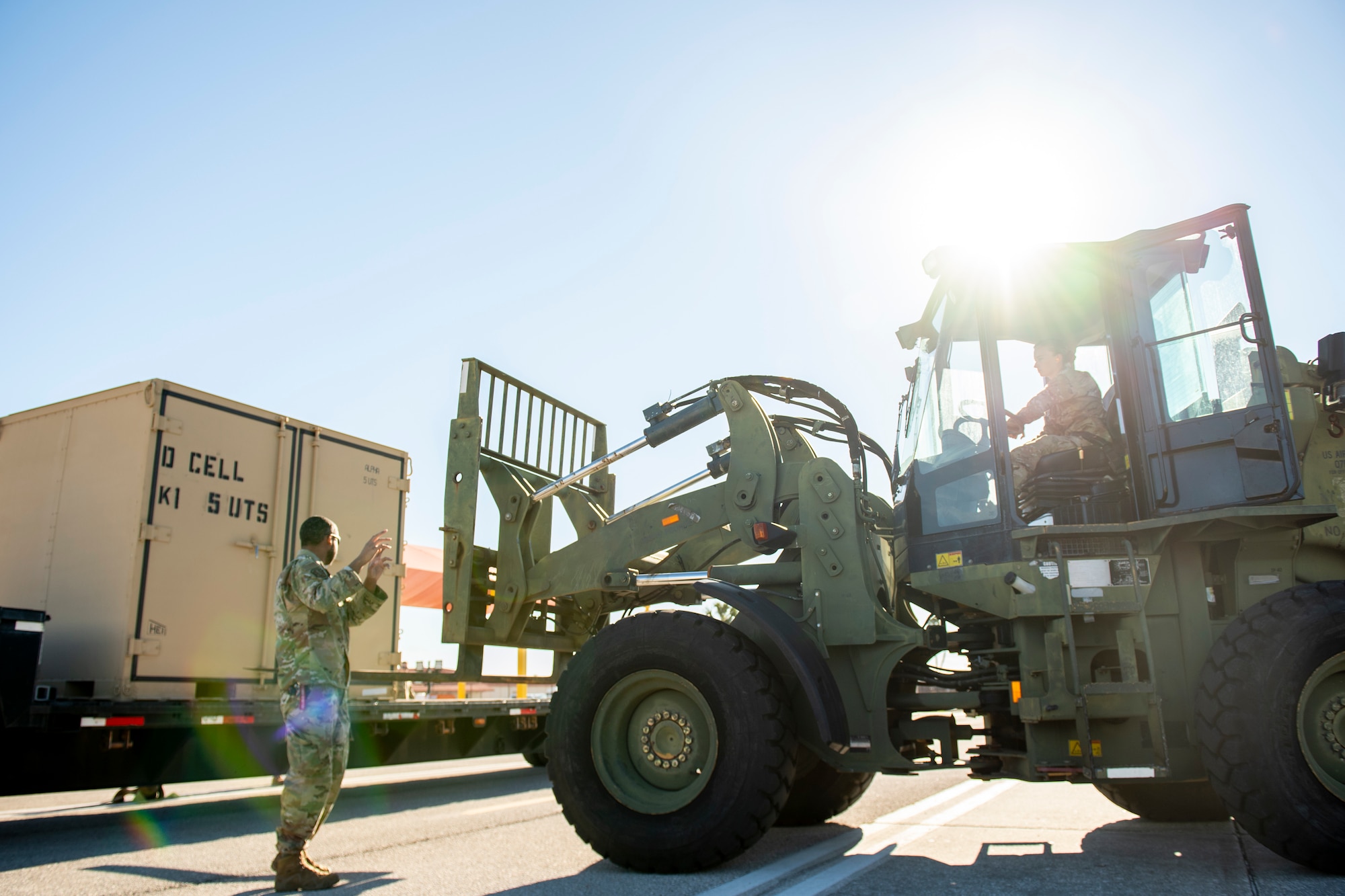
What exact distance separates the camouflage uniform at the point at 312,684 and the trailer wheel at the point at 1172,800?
479 cm

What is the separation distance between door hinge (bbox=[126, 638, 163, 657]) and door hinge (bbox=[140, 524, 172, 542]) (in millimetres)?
799

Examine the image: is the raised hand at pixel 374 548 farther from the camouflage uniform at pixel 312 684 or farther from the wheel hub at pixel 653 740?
the wheel hub at pixel 653 740

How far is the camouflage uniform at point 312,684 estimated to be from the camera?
431 centimetres

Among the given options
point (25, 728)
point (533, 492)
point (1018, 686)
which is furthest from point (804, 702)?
point (25, 728)

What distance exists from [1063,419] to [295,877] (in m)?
4.69

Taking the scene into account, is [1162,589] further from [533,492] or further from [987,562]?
[533,492]

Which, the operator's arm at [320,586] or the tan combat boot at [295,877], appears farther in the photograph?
the operator's arm at [320,586]

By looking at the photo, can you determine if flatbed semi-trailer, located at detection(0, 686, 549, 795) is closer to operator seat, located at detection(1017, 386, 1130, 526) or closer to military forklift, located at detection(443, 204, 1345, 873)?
military forklift, located at detection(443, 204, 1345, 873)

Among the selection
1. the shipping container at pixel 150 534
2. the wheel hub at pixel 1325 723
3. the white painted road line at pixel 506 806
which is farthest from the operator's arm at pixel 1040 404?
the shipping container at pixel 150 534

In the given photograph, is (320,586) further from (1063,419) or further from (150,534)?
(1063,419)

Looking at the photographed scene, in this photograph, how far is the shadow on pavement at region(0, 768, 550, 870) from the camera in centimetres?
565

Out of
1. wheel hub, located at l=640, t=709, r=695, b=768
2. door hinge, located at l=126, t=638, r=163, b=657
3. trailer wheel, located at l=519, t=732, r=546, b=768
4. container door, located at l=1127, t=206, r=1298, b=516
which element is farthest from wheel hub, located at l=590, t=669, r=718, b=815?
trailer wheel, located at l=519, t=732, r=546, b=768

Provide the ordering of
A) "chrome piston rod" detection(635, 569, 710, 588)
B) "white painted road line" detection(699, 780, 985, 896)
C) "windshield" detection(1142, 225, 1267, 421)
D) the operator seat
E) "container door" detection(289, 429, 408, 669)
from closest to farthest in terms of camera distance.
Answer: "white painted road line" detection(699, 780, 985, 896) → "windshield" detection(1142, 225, 1267, 421) → the operator seat → "chrome piston rod" detection(635, 569, 710, 588) → "container door" detection(289, 429, 408, 669)

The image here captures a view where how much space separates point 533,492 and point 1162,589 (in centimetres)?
422
